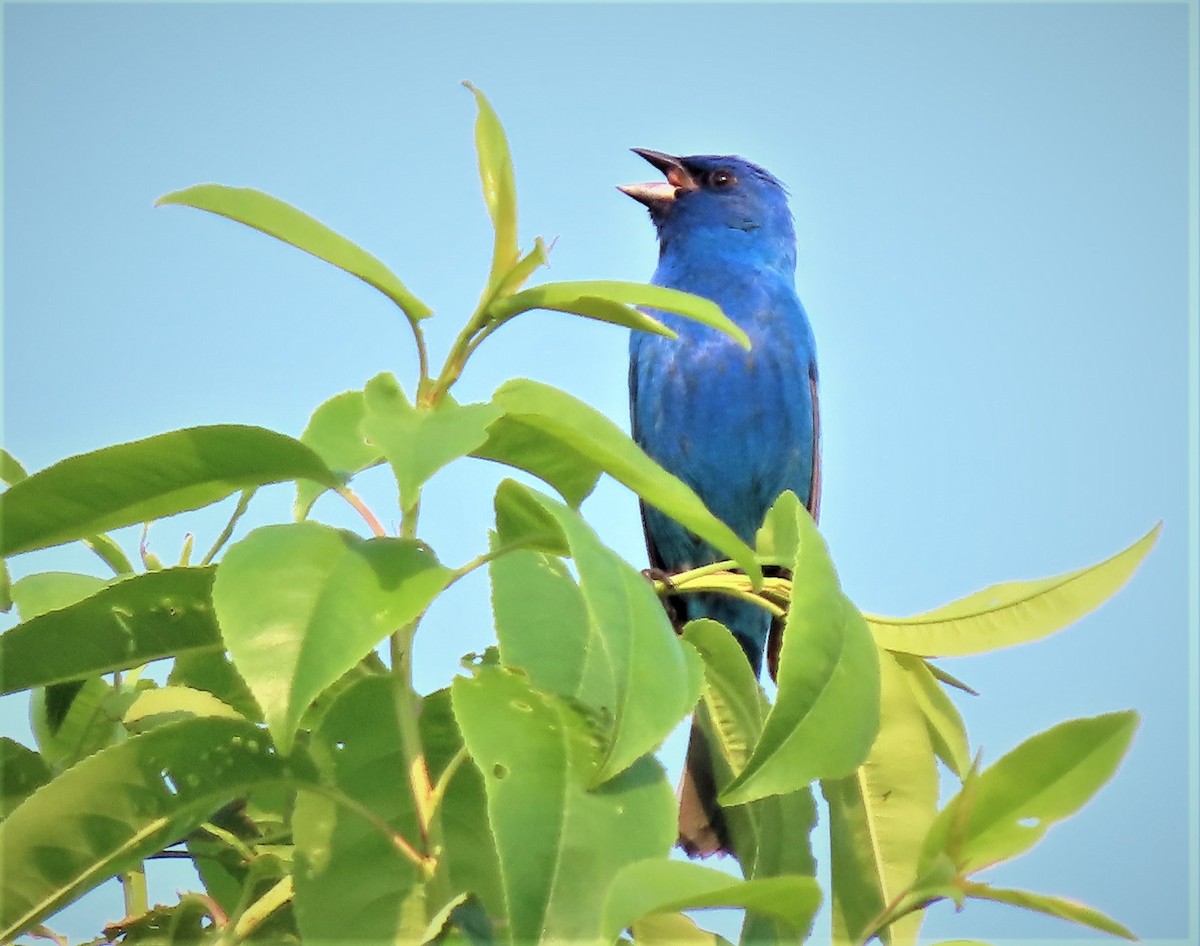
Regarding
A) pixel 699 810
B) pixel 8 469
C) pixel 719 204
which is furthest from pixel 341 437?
pixel 719 204

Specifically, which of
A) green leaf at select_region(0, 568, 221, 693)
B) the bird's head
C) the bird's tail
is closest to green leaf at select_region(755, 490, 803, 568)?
green leaf at select_region(0, 568, 221, 693)

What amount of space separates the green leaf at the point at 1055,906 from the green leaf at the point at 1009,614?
33 cm

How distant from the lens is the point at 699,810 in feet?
8.30

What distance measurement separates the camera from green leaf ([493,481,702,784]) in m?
0.87

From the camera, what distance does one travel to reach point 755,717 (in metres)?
1.25

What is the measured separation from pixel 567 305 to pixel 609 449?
151 mm

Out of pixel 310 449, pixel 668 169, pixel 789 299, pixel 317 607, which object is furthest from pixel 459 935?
pixel 668 169

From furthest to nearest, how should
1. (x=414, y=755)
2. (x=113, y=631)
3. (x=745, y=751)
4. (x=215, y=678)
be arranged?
1. (x=215, y=678)
2. (x=745, y=751)
3. (x=113, y=631)
4. (x=414, y=755)

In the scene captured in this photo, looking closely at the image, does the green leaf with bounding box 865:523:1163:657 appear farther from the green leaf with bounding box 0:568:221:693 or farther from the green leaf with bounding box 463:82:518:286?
the green leaf with bounding box 0:568:221:693

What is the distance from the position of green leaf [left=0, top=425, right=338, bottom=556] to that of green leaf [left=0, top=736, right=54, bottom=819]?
1.48 feet

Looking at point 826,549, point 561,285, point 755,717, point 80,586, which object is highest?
point 561,285

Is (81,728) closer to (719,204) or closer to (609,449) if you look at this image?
(609,449)

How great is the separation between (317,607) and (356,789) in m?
0.25

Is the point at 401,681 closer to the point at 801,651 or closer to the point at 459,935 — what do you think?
the point at 459,935
